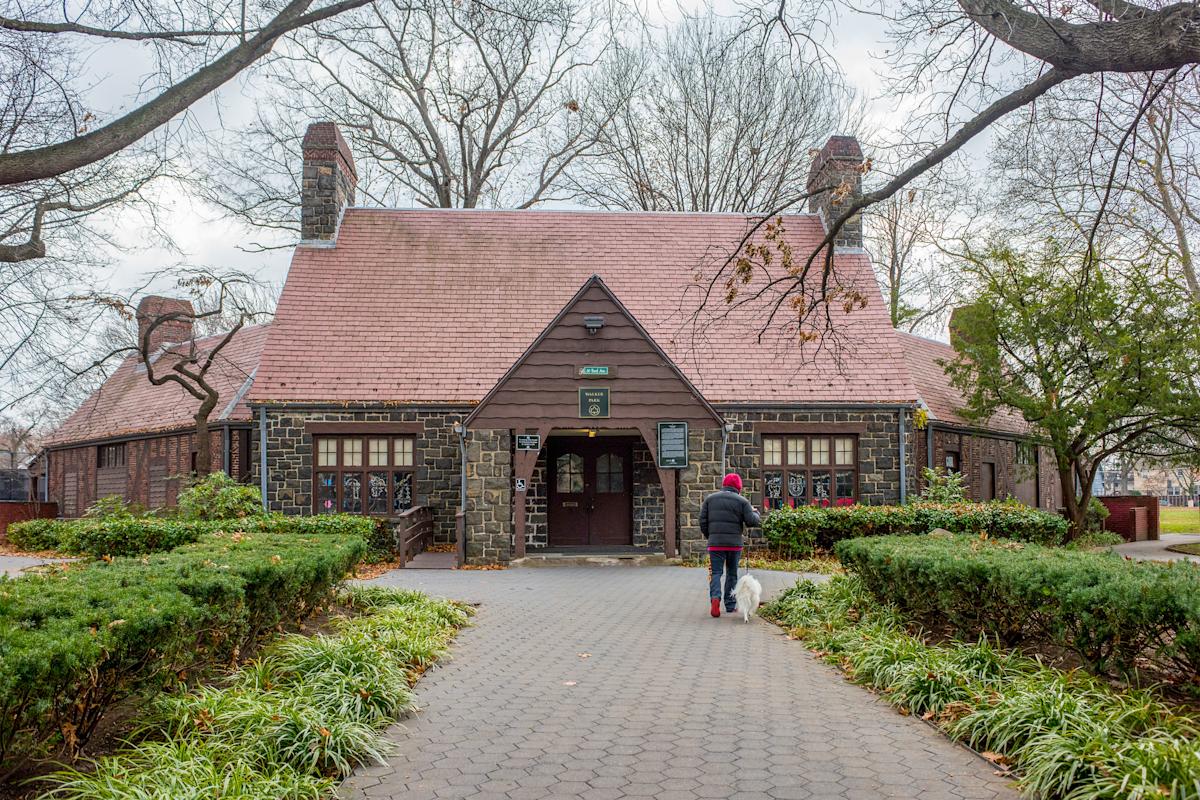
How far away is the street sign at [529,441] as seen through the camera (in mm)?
17922

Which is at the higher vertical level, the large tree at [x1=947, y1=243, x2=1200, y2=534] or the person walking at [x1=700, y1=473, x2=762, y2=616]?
the large tree at [x1=947, y1=243, x2=1200, y2=534]

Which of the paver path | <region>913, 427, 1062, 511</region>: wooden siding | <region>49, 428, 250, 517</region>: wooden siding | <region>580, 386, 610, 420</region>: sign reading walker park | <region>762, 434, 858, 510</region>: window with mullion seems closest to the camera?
the paver path

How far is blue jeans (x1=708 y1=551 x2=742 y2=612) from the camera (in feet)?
38.2

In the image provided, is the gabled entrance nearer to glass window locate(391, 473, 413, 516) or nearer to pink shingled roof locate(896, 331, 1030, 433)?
glass window locate(391, 473, 413, 516)

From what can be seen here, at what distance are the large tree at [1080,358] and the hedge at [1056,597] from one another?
41.9 ft

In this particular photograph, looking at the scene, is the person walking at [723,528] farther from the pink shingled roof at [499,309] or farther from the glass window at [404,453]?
the glass window at [404,453]

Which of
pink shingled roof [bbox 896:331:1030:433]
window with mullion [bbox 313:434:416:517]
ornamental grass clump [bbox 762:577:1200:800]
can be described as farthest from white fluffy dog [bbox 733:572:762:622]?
pink shingled roof [bbox 896:331:1030:433]

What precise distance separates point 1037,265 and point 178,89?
20.9m

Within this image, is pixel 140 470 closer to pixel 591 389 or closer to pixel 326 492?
pixel 326 492

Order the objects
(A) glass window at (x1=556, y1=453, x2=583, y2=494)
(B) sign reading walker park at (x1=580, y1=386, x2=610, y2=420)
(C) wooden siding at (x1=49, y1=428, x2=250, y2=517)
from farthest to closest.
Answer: (C) wooden siding at (x1=49, y1=428, x2=250, y2=517) → (A) glass window at (x1=556, y1=453, x2=583, y2=494) → (B) sign reading walker park at (x1=580, y1=386, x2=610, y2=420)

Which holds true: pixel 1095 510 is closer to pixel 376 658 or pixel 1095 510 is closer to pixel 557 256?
pixel 557 256

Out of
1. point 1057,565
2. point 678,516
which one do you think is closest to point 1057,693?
point 1057,565

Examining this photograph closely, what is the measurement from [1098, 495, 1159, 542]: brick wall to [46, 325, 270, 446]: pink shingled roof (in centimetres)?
2548

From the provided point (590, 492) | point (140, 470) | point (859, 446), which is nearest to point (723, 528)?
point (590, 492)
